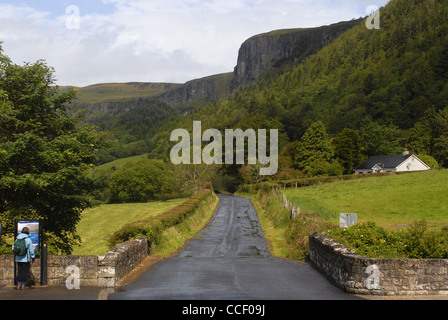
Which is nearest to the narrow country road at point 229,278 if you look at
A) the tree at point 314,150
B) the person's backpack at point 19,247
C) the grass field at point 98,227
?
the person's backpack at point 19,247

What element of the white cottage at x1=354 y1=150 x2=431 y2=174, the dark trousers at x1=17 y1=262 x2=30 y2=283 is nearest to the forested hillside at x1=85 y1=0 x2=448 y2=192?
the white cottage at x1=354 y1=150 x2=431 y2=174

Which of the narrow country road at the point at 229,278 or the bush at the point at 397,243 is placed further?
the bush at the point at 397,243

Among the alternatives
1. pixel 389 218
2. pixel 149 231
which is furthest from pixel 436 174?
pixel 149 231

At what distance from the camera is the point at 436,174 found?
61.0 metres

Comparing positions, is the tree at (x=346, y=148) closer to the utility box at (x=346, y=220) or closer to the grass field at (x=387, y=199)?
the grass field at (x=387, y=199)

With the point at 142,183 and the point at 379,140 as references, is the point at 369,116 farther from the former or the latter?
the point at 142,183

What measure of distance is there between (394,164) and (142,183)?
5425cm

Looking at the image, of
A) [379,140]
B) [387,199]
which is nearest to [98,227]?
[387,199]

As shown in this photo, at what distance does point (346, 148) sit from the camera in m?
108

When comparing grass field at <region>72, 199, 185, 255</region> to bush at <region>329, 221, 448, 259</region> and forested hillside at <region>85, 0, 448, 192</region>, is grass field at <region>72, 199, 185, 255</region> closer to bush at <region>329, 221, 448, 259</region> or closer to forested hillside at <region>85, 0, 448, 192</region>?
bush at <region>329, 221, 448, 259</region>

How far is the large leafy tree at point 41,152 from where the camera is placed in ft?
68.8

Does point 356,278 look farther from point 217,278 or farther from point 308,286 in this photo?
point 217,278

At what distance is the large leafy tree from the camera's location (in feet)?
68.8

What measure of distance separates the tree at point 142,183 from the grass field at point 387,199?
133 feet
